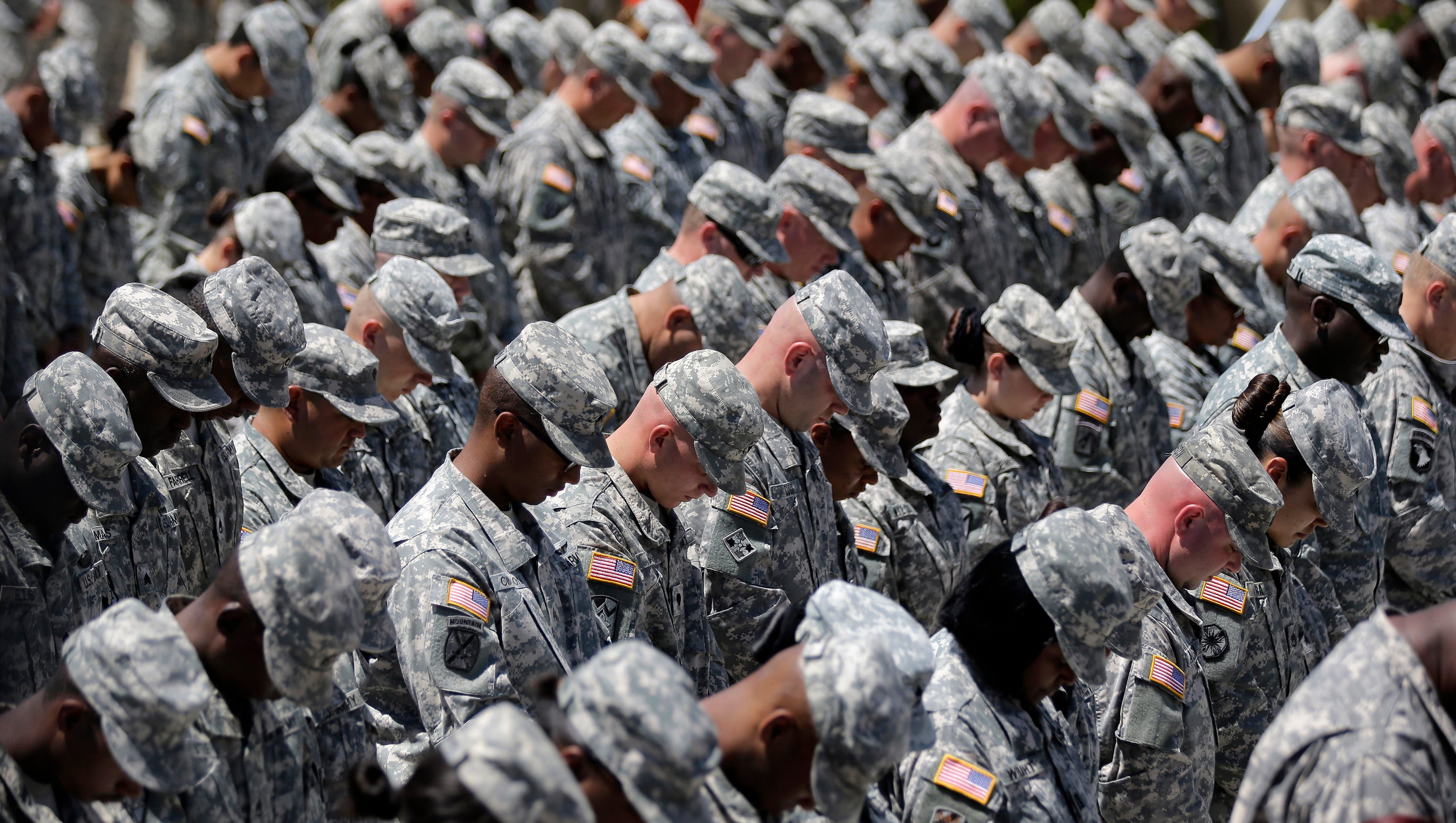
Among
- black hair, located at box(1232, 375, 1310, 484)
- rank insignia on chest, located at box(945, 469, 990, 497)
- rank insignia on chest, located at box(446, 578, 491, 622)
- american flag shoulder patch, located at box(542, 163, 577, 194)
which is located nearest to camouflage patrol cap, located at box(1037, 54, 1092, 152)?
american flag shoulder patch, located at box(542, 163, 577, 194)

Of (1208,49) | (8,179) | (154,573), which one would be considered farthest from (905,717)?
(1208,49)

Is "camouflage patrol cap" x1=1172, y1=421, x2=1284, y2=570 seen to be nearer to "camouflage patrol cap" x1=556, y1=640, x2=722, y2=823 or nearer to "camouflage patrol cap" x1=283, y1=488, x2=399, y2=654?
"camouflage patrol cap" x1=556, y1=640, x2=722, y2=823

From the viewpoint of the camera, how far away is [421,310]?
581cm

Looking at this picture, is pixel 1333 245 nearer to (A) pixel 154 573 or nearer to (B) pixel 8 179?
(A) pixel 154 573

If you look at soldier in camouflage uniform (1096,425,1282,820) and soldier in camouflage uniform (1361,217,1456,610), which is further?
soldier in camouflage uniform (1361,217,1456,610)

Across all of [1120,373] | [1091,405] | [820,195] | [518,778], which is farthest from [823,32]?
[518,778]

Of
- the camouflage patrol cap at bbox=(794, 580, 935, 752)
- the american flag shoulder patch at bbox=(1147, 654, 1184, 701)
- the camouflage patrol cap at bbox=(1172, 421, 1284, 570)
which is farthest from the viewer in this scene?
the camouflage patrol cap at bbox=(1172, 421, 1284, 570)

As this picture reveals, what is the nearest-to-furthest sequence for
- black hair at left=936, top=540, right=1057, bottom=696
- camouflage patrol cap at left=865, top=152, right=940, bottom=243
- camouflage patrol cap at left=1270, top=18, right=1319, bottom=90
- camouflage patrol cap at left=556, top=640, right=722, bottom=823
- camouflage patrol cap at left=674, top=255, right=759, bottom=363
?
camouflage patrol cap at left=556, top=640, right=722, bottom=823
black hair at left=936, top=540, right=1057, bottom=696
camouflage patrol cap at left=674, top=255, right=759, bottom=363
camouflage patrol cap at left=865, top=152, right=940, bottom=243
camouflage patrol cap at left=1270, top=18, right=1319, bottom=90

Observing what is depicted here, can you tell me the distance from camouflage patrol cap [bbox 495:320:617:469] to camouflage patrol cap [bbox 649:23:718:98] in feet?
17.0

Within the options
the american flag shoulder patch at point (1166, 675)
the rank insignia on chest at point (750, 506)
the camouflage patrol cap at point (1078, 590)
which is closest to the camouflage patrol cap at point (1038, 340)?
the rank insignia on chest at point (750, 506)

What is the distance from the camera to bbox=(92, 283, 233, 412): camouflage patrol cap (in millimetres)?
4637

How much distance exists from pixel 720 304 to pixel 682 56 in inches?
139

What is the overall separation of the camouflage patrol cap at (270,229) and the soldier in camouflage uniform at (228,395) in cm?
163

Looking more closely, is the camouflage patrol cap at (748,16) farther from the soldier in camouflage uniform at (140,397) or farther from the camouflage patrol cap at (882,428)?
the soldier in camouflage uniform at (140,397)
